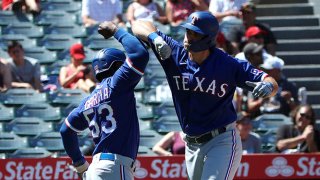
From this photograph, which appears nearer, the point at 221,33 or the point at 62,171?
the point at 62,171

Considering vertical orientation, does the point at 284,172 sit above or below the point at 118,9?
below

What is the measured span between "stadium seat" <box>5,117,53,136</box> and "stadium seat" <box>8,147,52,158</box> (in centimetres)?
61

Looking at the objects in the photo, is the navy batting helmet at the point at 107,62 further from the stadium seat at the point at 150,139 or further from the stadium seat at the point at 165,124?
the stadium seat at the point at 165,124

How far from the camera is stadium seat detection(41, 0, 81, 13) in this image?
471 inches

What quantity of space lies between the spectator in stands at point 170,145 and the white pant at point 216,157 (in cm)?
272

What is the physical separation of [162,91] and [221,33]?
1.04 meters

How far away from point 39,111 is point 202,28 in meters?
4.36

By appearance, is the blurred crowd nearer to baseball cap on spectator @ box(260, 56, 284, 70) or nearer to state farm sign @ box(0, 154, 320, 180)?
baseball cap on spectator @ box(260, 56, 284, 70)

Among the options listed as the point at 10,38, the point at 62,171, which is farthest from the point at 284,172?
the point at 10,38

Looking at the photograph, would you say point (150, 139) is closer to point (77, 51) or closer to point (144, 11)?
point (77, 51)

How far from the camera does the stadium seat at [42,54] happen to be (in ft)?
36.3

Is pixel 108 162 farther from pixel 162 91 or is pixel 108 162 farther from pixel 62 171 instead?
pixel 162 91

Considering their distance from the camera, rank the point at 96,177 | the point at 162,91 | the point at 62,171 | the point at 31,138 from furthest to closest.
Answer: the point at 162,91
the point at 31,138
the point at 62,171
the point at 96,177

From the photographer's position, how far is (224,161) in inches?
241
